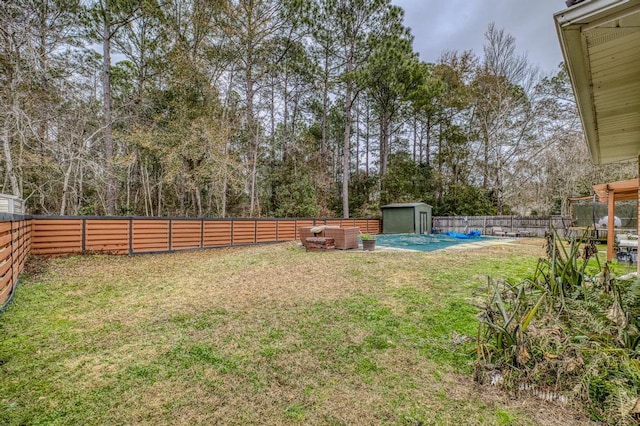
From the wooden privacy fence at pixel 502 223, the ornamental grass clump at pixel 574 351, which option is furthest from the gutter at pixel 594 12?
the wooden privacy fence at pixel 502 223

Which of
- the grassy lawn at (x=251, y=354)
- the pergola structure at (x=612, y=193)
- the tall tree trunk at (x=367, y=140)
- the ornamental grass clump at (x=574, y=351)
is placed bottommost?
the grassy lawn at (x=251, y=354)

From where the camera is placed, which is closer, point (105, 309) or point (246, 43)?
point (105, 309)

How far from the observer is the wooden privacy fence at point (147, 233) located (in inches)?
265

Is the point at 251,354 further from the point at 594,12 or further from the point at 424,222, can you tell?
the point at 424,222

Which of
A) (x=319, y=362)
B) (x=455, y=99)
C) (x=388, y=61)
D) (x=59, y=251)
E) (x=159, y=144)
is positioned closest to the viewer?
(x=319, y=362)

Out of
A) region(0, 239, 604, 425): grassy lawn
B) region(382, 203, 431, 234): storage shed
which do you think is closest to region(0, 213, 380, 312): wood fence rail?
region(0, 239, 604, 425): grassy lawn

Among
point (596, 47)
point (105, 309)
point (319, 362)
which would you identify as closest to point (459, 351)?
point (319, 362)

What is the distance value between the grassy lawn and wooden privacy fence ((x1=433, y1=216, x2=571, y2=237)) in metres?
11.0

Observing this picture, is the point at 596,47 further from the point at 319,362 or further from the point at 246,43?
the point at 246,43

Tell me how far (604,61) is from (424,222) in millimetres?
13978

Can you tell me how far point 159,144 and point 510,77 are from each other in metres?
18.7

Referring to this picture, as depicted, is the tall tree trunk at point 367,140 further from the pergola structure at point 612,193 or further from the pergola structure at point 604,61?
the pergola structure at point 604,61

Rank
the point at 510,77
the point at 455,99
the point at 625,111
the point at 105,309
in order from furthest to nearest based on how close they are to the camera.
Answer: the point at 455,99, the point at 510,77, the point at 105,309, the point at 625,111

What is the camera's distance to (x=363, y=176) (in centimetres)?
1948
